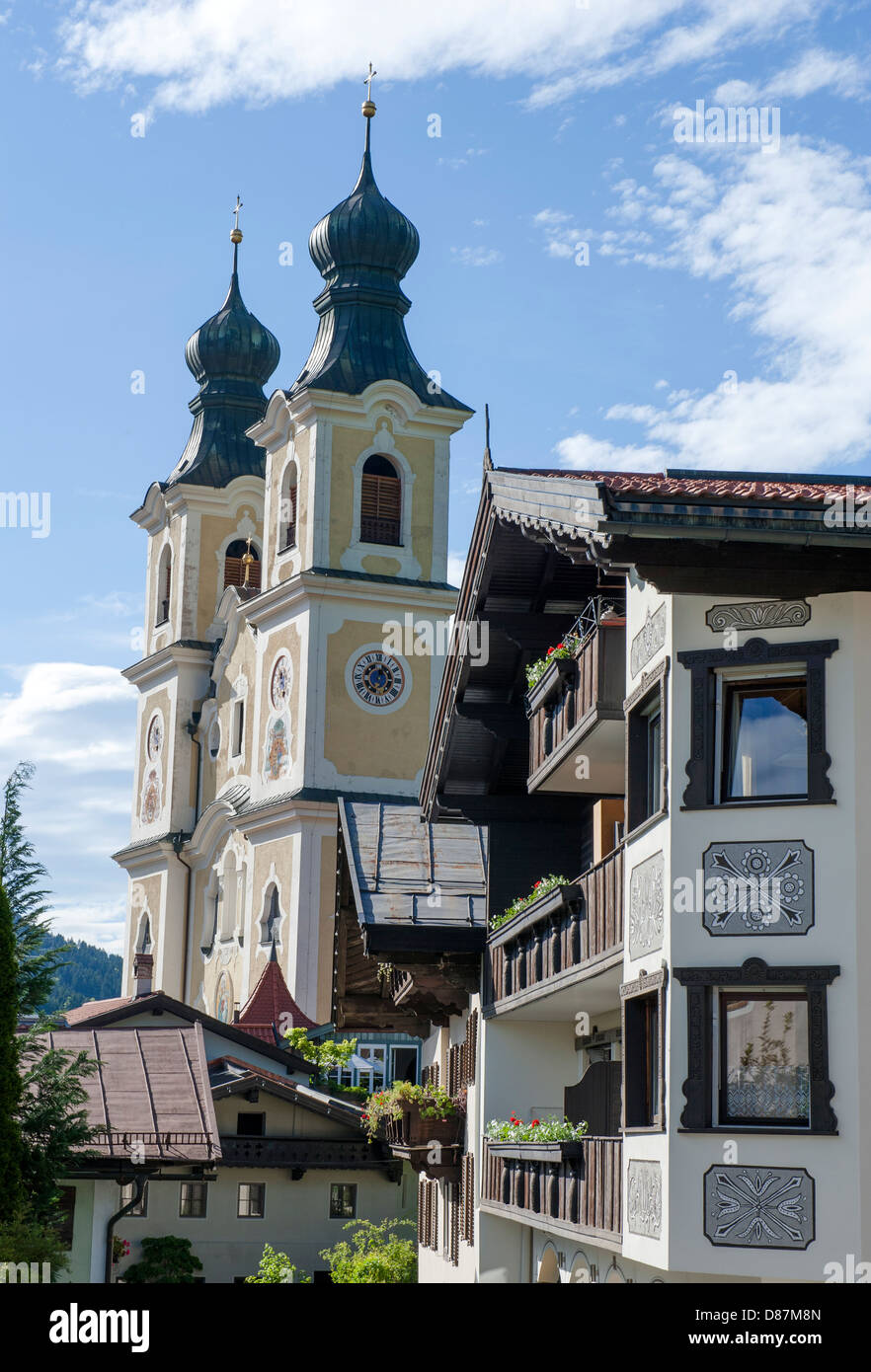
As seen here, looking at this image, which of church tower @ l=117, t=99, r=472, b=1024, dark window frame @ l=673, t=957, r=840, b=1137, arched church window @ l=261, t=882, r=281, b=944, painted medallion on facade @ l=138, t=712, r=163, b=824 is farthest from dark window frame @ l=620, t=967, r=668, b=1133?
painted medallion on facade @ l=138, t=712, r=163, b=824

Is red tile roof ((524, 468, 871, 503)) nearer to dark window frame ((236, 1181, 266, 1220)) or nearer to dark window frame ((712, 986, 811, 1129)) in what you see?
dark window frame ((712, 986, 811, 1129))

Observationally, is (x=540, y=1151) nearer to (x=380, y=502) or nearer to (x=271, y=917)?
(x=271, y=917)

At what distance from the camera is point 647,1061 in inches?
634

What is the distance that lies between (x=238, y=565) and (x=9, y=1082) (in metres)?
47.0

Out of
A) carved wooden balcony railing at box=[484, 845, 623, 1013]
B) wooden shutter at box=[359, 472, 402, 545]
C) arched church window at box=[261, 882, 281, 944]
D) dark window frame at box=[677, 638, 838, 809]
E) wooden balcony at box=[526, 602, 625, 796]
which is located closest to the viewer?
dark window frame at box=[677, 638, 838, 809]

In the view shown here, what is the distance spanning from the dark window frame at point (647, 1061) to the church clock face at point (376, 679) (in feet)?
125

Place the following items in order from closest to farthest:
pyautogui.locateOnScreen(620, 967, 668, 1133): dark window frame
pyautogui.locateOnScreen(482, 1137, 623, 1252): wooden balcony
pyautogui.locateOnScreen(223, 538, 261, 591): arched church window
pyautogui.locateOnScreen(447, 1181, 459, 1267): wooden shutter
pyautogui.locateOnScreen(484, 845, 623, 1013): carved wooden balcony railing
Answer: pyautogui.locateOnScreen(620, 967, 668, 1133): dark window frame
pyautogui.locateOnScreen(482, 1137, 623, 1252): wooden balcony
pyautogui.locateOnScreen(484, 845, 623, 1013): carved wooden balcony railing
pyautogui.locateOnScreen(447, 1181, 459, 1267): wooden shutter
pyautogui.locateOnScreen(223, 538, 261, 591): arched church window

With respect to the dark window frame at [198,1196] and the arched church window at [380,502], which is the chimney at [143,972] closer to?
the arched church window at [380,502]

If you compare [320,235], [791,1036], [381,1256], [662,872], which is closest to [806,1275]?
[791,1036]

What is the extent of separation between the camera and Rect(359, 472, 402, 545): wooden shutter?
55594 mm

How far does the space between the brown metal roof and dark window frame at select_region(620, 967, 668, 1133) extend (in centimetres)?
1418

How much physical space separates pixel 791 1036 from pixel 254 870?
42738 millimetres

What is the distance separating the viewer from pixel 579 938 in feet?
60.9
